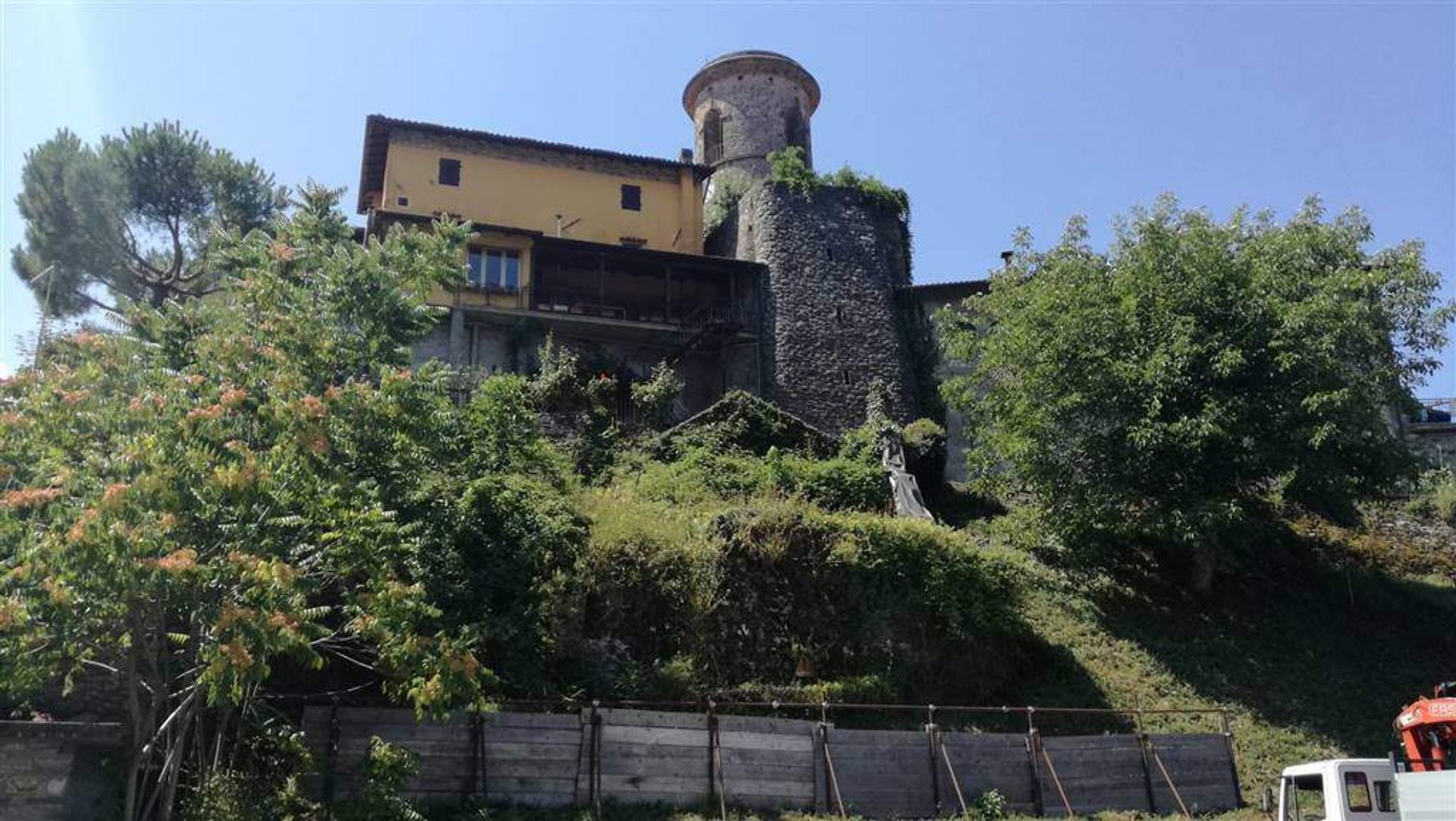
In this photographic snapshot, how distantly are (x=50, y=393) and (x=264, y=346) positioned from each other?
85.9 inches

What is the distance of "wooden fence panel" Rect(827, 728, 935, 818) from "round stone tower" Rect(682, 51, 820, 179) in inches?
1100

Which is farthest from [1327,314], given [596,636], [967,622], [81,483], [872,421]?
[81,483]

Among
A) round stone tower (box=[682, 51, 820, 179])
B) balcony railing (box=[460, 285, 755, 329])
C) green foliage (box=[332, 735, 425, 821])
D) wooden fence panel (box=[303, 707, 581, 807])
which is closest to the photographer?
green foliage (box=[332, 735, 425, 821])

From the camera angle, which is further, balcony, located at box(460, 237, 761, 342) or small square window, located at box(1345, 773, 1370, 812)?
balcony, located at box(460, 237, 761, 342)

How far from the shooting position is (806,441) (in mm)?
25156

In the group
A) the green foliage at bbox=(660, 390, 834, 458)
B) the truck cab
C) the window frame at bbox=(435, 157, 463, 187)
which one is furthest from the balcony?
the truck cab

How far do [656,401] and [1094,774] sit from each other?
1414 cm

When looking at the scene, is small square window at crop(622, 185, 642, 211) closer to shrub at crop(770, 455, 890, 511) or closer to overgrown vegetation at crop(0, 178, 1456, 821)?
overgrown vegetation at crop(0, 178, 1456, 821)

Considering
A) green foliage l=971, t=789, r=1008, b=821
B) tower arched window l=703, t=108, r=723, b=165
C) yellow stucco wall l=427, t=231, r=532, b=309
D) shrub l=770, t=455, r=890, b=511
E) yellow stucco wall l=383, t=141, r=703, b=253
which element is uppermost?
tower arched window l=703, t=108, r=723, b=165

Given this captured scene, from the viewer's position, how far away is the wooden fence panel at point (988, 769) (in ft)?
45.9

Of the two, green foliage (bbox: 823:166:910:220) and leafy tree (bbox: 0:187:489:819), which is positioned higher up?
green foliage (bbox: 823:166:910:220)

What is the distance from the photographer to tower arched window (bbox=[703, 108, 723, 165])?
40312mm

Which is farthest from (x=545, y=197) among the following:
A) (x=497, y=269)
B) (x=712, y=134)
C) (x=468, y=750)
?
(x=468, y=750)

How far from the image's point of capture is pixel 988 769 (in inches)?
560
